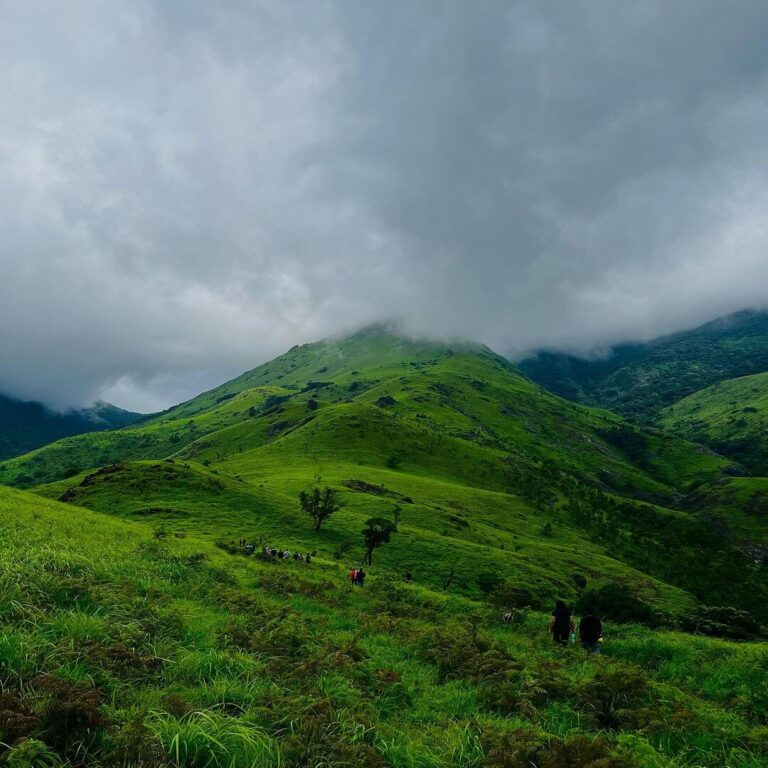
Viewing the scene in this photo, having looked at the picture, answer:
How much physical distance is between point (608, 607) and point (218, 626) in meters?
30.7

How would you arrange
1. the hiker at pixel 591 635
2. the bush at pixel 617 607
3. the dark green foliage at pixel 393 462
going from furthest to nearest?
→ 1. the dark green foliage at pixel 393 462
2. the bush at pixel 617 607
3. the hiker at pixel 591 635

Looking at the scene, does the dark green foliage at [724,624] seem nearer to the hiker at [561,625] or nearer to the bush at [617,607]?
the bush at [617,607]

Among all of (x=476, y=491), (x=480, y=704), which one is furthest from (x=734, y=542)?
(x=480, y=704)

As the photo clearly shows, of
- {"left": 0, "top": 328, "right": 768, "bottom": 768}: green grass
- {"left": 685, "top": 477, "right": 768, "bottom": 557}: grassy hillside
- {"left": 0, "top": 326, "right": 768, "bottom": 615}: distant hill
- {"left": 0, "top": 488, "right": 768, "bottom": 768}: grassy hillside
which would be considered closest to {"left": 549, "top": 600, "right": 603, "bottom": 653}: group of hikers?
{"left": 0, "top": 488, "right": 768, "bottom": 768}: grassy hillside

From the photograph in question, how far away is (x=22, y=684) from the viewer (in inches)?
328

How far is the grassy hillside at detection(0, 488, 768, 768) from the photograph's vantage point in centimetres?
757

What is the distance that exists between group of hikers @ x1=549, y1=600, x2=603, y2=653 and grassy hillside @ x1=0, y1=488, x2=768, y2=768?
30.9 inches

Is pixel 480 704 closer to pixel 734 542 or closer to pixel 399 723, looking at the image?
pixel 399 723

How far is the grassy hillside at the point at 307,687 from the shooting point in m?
7.57

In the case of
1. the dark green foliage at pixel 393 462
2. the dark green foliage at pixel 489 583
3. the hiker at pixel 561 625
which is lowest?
the dark green foliage at pixel 489 583

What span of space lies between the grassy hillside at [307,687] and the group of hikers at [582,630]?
78cm

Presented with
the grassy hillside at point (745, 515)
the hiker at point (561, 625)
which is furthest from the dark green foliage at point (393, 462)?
the hiker at point (561, 625)

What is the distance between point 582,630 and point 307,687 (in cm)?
1573

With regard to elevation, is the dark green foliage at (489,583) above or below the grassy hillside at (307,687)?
below
